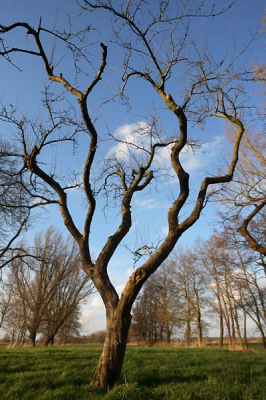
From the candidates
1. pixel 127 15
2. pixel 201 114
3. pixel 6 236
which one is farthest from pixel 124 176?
pixel 6 236

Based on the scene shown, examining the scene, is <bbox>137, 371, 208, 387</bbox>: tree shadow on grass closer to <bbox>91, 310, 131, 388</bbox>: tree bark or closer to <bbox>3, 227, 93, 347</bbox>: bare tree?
<bbox>91, 310, 131, 388</bbox>: tree bark

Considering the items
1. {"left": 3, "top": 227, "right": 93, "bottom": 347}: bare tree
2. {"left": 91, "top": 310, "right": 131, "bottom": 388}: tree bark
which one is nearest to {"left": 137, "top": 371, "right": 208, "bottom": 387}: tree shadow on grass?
{"left": 91, "top": 310, "right": 131, "bottom": 388}: tree bark

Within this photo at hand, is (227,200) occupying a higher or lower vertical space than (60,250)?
lower

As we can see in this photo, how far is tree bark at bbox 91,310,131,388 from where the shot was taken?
16.3ft

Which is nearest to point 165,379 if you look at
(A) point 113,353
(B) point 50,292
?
(A) point 113,353

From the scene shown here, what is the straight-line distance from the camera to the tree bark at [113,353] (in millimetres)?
4961

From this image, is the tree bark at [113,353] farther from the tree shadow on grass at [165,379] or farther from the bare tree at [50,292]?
the bare tree at [50,292]

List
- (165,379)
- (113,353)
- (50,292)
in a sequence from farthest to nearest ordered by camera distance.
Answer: (50,292)
(165,379)
(113,353)

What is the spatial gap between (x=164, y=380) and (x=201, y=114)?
5974 mm

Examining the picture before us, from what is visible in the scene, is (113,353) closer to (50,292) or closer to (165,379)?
(165,379)

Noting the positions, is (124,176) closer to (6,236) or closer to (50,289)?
(6,236)

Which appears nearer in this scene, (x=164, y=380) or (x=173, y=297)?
(x=164, y=380)

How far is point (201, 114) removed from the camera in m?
7.61

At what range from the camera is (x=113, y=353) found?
5.05 metres
